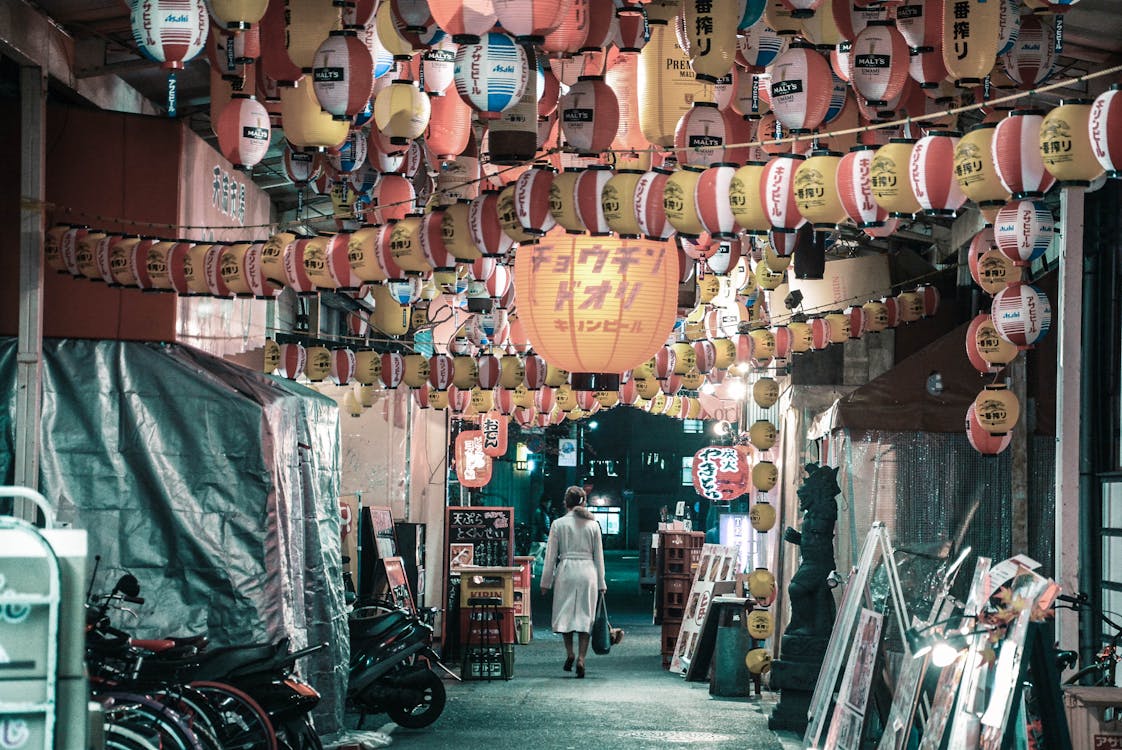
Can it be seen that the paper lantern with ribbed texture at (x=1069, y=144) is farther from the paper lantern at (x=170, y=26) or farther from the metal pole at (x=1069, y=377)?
the metal pole at (x=1069, y=377)

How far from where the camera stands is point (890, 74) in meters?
7.41

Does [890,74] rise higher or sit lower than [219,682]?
higher

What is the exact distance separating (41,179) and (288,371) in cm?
534

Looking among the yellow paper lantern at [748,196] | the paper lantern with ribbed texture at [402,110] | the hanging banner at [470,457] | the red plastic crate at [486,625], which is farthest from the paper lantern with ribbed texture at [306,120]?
the hanging banner at [470,457]

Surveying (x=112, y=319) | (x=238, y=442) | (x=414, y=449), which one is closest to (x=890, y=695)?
(x=238, y=442)

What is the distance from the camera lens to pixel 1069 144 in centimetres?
638

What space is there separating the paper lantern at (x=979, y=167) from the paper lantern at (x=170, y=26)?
143 inches

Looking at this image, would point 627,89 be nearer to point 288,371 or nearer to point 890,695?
point 890,695

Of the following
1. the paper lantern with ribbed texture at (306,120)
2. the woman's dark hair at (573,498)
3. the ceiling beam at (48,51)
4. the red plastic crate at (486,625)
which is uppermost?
the ceiling beam at (48,51)

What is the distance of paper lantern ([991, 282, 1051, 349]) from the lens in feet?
33.9

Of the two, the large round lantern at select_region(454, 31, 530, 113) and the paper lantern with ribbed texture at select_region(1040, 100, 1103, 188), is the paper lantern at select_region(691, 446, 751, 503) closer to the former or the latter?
the large round lantern at select_region(454, 31, 530, 113)

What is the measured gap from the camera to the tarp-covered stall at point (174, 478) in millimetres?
10438

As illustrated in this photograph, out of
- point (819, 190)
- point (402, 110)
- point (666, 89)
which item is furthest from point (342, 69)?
point (819, 190)

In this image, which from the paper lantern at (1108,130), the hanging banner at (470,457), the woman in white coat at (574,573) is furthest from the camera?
the hanging banner at (470,457)
